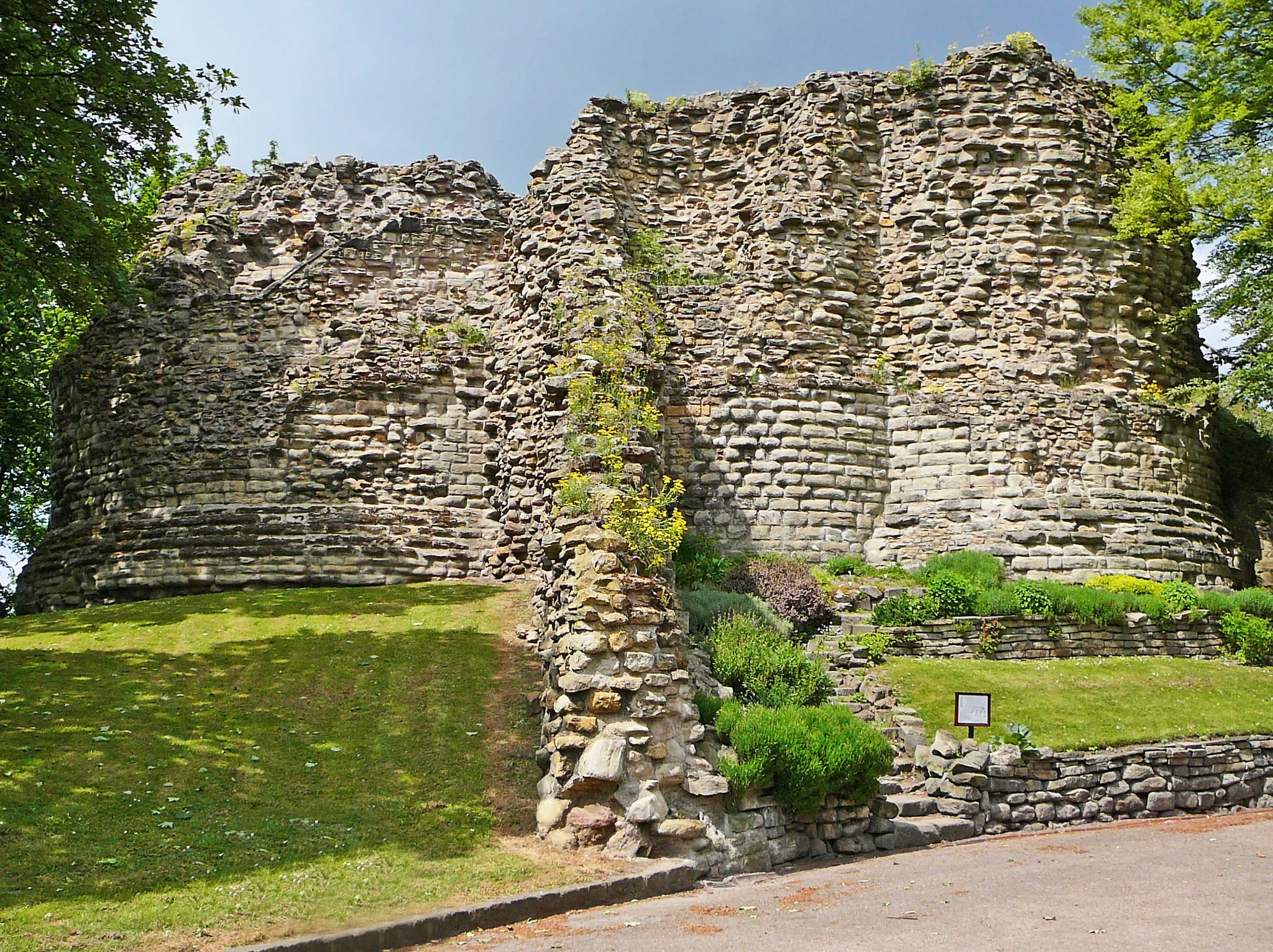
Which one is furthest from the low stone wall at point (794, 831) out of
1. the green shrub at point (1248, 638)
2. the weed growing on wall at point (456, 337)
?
the weed growing on wall at point (456, 337)

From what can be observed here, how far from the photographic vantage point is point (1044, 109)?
1942 cm

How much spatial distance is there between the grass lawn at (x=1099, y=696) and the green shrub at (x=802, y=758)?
2690 millimetres

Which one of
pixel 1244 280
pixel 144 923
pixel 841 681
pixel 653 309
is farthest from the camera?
pixel 1244 280

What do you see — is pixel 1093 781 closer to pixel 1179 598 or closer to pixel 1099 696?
pixel 1099 696

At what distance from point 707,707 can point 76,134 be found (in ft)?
38.6

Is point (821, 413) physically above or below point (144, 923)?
above

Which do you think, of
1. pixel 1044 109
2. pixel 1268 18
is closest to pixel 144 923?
pixel 1044 109

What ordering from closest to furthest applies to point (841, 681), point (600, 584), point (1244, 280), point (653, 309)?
1. point (600, 584)
2. point (841, 681)
3. point (653, 309)
4. point (1244, 280)

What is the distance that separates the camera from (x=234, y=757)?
415 inches

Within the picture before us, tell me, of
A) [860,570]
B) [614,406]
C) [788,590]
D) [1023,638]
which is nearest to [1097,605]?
[1023,638]

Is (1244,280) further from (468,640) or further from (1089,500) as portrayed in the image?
(468,640)

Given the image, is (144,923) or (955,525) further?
(955,525)

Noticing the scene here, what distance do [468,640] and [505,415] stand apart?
5.17 metres

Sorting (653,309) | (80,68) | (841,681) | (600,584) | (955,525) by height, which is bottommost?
(841,681)
